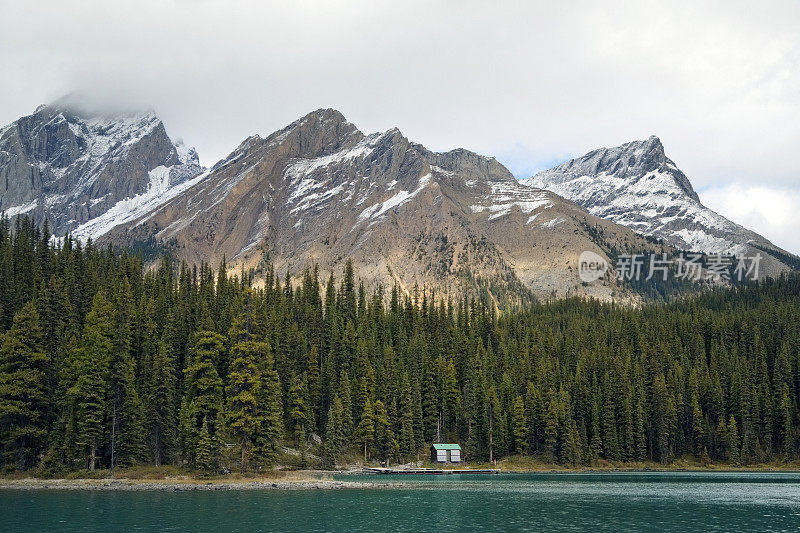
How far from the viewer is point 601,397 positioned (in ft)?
535

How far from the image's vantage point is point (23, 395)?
107875mm

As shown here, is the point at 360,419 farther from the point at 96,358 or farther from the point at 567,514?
the point at 567,514

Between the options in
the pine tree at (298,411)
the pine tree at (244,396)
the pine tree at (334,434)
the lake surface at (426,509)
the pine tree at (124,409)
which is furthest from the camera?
the pine tree at (298,411)

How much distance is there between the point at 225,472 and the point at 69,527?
4806 centimetres

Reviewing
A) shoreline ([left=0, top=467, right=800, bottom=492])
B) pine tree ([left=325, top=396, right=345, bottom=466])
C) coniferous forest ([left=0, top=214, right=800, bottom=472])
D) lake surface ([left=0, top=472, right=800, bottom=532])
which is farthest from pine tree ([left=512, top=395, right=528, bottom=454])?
shoreline ([left=0, top=467, right=800, bottom=492])

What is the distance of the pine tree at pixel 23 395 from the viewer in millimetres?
104625

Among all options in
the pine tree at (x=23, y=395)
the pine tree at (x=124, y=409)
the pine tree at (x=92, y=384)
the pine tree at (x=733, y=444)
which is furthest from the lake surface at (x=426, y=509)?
the pine tree at (x=733, y=444)

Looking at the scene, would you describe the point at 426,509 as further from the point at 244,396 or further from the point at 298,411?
the point at 298,411

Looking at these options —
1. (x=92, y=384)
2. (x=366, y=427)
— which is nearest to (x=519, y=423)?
(x=366, y=427)

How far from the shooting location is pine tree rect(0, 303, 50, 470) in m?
105

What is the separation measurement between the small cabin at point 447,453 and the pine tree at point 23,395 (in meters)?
76.7

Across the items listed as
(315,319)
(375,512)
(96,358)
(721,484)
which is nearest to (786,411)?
(721,484)

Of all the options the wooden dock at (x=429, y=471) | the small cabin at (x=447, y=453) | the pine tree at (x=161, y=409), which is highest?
the pine tree at (x=161, y=409)

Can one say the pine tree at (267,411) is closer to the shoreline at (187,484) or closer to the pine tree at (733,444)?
the shoreline at (187,484)
